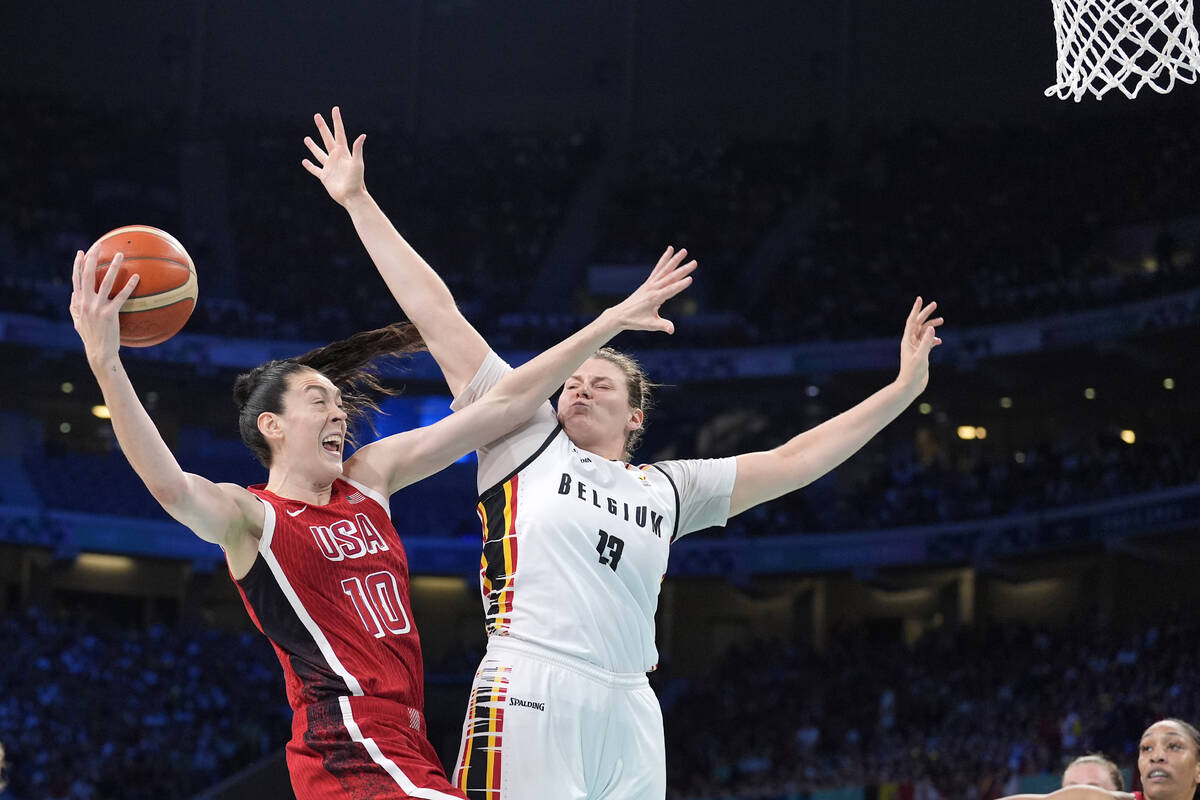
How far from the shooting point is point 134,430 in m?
3.22

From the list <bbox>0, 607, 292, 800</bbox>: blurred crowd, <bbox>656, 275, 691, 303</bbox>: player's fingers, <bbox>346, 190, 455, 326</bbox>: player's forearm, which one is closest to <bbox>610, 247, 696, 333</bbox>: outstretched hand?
<bbox>656, 275, 691, 303</bbox>: player's fingers

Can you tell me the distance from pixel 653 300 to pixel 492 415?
569 millimetres

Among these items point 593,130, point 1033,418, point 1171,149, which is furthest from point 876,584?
point 593,130

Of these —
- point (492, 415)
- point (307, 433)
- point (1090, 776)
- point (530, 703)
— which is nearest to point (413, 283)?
point (492, 415)

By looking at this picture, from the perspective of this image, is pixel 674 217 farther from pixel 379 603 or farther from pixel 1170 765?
pixel 379 603

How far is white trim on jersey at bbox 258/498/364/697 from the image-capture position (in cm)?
336

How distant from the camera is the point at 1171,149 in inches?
901

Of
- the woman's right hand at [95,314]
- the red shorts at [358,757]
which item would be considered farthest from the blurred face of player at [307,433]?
the red shorts at [358,757]

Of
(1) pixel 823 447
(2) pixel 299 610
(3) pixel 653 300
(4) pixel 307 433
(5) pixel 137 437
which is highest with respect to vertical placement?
(3) pixel 653 300

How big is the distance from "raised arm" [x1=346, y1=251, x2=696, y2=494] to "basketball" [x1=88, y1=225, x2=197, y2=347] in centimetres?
69

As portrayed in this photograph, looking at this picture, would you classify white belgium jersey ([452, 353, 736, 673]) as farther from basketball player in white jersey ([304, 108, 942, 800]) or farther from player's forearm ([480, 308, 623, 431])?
player's forearm ([480, 308, 623, 431])

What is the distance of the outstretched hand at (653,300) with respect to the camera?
12.6 feet

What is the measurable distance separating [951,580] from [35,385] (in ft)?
56.1

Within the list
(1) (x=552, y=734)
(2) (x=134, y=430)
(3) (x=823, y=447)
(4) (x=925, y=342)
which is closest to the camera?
(2) (x=134, y=430)
